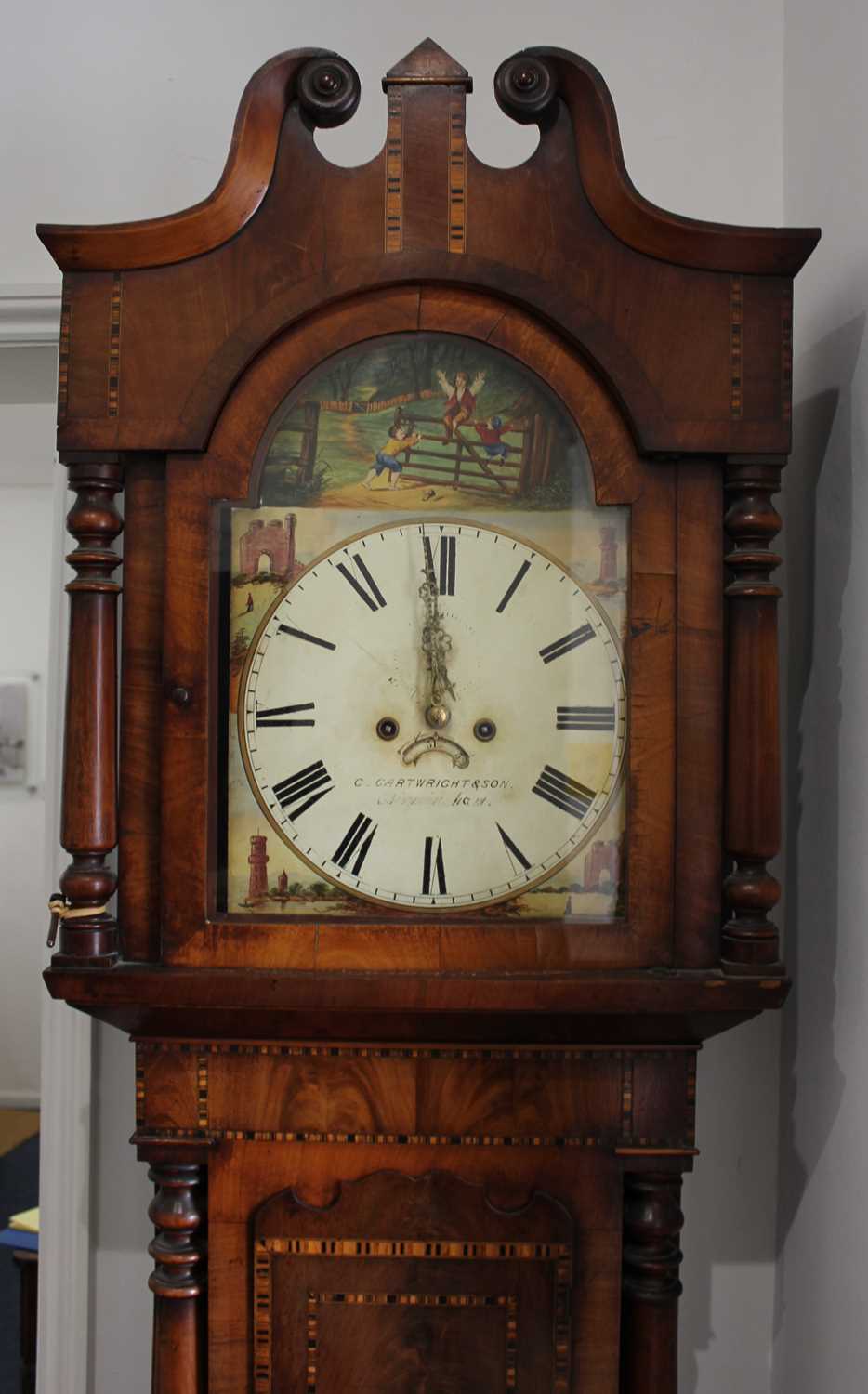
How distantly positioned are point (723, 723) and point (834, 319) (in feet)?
1.67

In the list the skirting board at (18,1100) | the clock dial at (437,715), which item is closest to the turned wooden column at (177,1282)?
the clock dial at (437,715)

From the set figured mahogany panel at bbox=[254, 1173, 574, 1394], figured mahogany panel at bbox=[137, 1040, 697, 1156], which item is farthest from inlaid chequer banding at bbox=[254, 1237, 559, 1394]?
figured mahogany panel at bbox=[137, 1040, 697, 1156]

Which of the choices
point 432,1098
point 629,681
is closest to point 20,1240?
point 432,1098

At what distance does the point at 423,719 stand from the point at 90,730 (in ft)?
1.06

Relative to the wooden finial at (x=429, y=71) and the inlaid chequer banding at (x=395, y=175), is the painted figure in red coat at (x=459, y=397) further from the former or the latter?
the wooden finial at (x=429, y=71)

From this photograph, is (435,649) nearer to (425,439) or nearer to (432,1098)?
(425,439)

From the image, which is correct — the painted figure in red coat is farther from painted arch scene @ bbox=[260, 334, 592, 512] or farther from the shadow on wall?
the shadow on wall

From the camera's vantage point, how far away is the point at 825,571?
1391 mm

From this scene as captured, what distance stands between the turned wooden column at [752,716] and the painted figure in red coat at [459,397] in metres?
0.26

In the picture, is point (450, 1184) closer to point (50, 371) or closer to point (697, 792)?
point (697, 792)

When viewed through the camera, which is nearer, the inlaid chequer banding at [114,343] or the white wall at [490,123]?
the inlaid chequer banding at [114,343]

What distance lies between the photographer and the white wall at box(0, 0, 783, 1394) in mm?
1549

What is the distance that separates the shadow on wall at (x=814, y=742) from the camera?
4.42 ft

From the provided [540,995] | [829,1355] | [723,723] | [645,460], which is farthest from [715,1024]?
[645,460]
